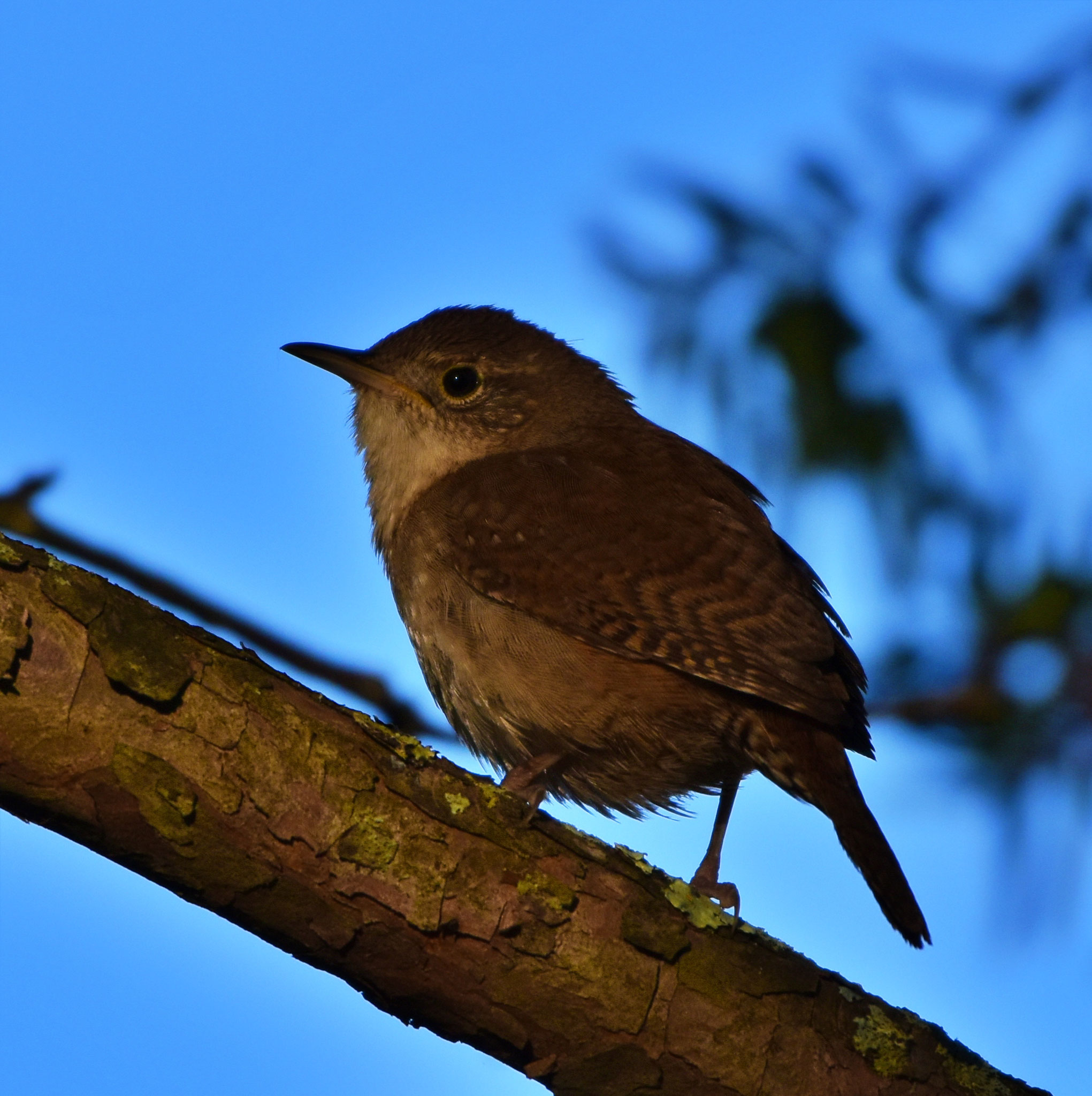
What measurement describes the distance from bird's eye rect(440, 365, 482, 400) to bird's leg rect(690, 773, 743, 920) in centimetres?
194

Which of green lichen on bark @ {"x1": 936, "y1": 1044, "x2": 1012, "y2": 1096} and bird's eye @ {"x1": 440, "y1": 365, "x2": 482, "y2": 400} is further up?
bird's eye @ {"x1": 440, "y1": 365, "x2": 482, "y2": 400}

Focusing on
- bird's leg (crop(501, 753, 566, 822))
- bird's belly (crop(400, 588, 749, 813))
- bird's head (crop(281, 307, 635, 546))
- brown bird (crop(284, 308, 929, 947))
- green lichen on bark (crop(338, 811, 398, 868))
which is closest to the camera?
green lichen on bark (crop(338, 811, 398, 868))

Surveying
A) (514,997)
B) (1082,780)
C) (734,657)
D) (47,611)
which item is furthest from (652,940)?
(1082,780)

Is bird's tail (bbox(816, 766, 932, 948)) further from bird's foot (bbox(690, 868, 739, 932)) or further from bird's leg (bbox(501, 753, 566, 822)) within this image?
bird's leg (bbox(501, 753, 566, 822))

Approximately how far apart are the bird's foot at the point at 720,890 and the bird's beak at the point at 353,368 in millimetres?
2263

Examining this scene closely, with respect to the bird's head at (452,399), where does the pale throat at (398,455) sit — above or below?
below

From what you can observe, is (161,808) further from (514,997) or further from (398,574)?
(398,574)

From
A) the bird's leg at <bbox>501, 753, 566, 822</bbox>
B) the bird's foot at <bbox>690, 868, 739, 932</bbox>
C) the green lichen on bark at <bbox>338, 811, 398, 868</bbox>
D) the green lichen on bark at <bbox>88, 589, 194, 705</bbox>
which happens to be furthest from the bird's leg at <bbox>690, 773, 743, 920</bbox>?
the green lichen on bark at <bbox>88, 589, 194, 705</bbox>

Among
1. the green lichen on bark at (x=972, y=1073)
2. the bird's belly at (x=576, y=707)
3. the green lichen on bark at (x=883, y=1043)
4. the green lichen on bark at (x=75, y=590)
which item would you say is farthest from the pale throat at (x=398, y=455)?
the green lichen on bark at (x=972, y=1073)

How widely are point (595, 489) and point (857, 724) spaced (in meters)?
1.17

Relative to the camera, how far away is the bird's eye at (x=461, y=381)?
5.54 meters

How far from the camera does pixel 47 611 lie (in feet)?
9.05

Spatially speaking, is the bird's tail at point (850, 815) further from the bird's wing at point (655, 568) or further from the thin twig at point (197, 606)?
the thin twig at point (197, 606)

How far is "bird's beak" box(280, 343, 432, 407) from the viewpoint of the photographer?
5.55 meters
